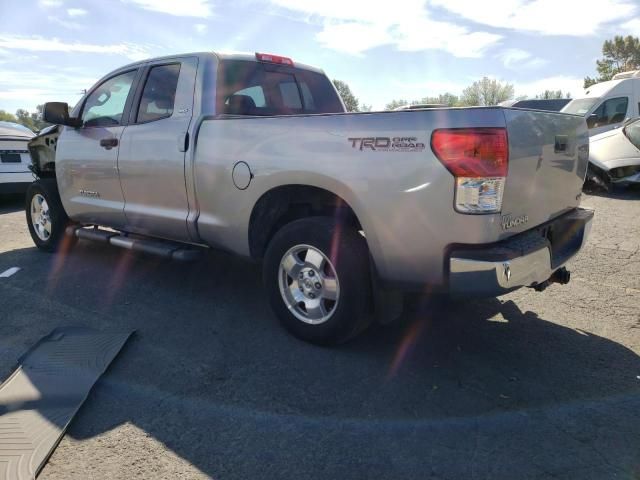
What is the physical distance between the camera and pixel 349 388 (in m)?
2.94

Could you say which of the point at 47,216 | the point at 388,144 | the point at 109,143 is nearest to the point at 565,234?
the point at 388,144

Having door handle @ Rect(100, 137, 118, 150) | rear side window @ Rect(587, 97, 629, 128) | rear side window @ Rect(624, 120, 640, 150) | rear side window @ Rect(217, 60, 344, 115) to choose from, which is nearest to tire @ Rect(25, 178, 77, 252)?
door handle @ Rect(100, 137, 118, 150)

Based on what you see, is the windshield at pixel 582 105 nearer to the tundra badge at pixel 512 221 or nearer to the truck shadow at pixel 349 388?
the truck shadow at pixel 349 388

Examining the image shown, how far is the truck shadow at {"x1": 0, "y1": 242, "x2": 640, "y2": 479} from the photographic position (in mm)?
2377

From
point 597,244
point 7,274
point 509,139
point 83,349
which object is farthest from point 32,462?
point 597,244

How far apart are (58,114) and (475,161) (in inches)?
172

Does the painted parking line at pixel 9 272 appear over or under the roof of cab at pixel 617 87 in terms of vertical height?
under

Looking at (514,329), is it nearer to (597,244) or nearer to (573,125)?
(573,125)

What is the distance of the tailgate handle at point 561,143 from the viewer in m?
3.12

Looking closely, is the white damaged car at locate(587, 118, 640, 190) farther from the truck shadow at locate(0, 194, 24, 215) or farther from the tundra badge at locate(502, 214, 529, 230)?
the truck shadow at locate(0, 194, 24, 215)

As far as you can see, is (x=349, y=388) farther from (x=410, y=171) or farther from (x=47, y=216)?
(x=47, y=216)

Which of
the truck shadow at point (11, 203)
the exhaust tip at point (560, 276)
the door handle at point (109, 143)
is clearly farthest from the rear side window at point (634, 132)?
the truck shadow at point (11, 203)

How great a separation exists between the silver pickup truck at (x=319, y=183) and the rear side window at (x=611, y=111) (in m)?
10.1

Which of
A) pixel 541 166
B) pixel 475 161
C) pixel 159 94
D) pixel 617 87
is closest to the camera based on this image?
pixel 475 161
